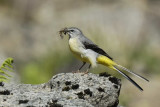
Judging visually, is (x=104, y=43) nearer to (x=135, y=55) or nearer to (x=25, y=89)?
(x=135, y=55)

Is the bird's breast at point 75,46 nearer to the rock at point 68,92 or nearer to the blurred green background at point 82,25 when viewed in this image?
the rock at point 68,92

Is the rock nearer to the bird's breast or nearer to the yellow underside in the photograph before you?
the bird's breast

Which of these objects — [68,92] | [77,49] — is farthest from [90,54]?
[68,92]

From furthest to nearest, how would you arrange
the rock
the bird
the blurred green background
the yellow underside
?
the blurred green background, the yellow underside, the bird, the rock

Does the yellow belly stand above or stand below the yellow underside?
above

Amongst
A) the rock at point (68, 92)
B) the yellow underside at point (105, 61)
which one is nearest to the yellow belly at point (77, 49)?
the yellow underside at point (105, 61)

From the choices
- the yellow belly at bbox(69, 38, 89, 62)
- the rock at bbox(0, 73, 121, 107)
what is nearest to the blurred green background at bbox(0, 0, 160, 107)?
the yellow belly at bbox(69, 38, 89, 62)

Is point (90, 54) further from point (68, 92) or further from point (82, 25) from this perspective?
point (82, 25)

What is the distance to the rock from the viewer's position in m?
8.91

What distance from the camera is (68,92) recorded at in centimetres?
949

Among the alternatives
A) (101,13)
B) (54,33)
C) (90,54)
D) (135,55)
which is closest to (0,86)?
(90,54)

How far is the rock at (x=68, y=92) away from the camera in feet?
29.2

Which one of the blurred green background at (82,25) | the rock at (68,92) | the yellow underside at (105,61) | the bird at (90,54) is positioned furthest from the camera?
the blurred green background at (82,25)

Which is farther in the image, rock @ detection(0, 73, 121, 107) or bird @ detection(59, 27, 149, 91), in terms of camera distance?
bird @ detection(59, 27, 149, 91)
